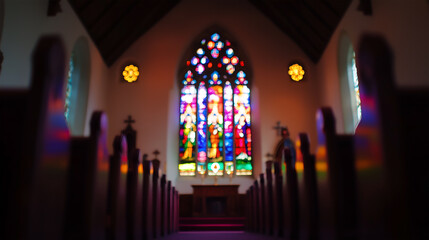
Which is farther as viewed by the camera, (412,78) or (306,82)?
(306,82)

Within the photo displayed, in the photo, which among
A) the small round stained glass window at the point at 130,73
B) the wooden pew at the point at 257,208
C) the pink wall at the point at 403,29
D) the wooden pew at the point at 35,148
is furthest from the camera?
the small round stained glass window at the point at 130,73

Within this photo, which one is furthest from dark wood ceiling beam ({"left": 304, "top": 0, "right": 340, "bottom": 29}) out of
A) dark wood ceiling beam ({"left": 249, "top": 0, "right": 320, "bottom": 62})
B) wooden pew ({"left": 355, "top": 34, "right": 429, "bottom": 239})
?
wooden pew ({"left": 355, "top": 34, "right": 429, "bottom": 239})

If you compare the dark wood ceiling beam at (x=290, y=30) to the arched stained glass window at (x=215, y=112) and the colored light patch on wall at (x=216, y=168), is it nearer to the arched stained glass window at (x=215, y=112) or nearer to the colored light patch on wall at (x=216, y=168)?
the arched stained glass window at (x=215, y=112)

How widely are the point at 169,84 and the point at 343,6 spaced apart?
4.29 meters

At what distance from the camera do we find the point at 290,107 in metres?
9.39

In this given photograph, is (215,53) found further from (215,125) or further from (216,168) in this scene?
(216,168)

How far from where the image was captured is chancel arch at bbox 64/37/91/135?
817 cm

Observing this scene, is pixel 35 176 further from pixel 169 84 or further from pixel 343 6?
pixel 169 84

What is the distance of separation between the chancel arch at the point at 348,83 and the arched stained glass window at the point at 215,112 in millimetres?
2560

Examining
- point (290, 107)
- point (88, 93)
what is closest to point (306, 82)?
point (290, 107)

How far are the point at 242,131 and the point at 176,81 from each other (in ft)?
6.84

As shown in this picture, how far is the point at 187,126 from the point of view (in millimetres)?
9930

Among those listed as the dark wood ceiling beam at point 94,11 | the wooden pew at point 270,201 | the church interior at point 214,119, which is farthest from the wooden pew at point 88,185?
the dark wood ceiling beam at point 94,11

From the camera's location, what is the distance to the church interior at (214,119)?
1.19m
